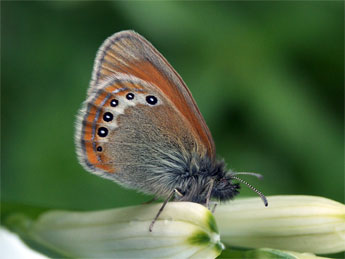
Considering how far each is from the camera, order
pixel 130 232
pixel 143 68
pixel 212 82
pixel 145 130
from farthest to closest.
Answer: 1. pixel 212 82
2. pixel 145 130
3. pixel 143 68
4. pixel 130 232

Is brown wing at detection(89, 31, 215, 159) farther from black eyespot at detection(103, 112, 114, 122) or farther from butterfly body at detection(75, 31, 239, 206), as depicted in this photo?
black eyespot at detection(103, 112, 114, 122)

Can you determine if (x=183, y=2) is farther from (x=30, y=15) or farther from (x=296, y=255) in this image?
(x=296, y=255)

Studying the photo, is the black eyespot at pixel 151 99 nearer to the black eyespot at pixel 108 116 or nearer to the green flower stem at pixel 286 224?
the black eyespot at pixel 108 116

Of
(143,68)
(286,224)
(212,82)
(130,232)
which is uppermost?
(143,68)

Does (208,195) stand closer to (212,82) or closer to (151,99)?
(151,99)

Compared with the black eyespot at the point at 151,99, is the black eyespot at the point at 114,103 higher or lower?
lower

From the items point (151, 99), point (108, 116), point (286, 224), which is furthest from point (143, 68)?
point (286, 224)

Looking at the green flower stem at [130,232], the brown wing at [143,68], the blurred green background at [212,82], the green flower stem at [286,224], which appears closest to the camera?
the green flower stem at [130,232]

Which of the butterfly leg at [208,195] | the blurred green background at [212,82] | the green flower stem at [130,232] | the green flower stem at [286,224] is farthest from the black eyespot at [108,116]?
the blurred green background at [212,82]
